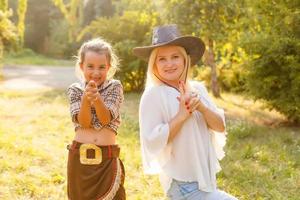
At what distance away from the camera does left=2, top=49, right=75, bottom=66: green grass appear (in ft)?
91.5

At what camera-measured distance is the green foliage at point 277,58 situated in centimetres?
823

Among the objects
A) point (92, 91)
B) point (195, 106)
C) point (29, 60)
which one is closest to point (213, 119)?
point (195, 106)

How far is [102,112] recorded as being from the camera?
313 cm

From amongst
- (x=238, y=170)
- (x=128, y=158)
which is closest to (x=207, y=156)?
(x=238, y=170)

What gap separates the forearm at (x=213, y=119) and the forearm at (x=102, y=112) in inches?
27.5

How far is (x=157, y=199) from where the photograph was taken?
4.94m

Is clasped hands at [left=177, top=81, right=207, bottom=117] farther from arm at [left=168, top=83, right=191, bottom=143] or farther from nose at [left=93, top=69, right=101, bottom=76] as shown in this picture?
nose at [left=93, top=69, right=101, bottom=76]

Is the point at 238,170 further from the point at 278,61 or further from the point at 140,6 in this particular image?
the point at 140,6

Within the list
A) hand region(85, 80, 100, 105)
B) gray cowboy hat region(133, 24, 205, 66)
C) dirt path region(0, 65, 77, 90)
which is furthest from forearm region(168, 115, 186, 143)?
dirt path region(0, 65, 77, 90)

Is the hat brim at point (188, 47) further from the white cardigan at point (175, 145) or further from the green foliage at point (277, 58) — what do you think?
the green foliage at point (277, 58)

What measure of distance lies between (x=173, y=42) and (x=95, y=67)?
0.68 m

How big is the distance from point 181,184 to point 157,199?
2.25 metres

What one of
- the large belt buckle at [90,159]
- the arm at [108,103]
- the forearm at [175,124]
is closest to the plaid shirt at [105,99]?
the arm at [108,103]

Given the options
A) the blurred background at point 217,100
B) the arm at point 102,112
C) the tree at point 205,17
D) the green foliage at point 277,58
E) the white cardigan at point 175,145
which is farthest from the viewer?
the tree at point 205,17
